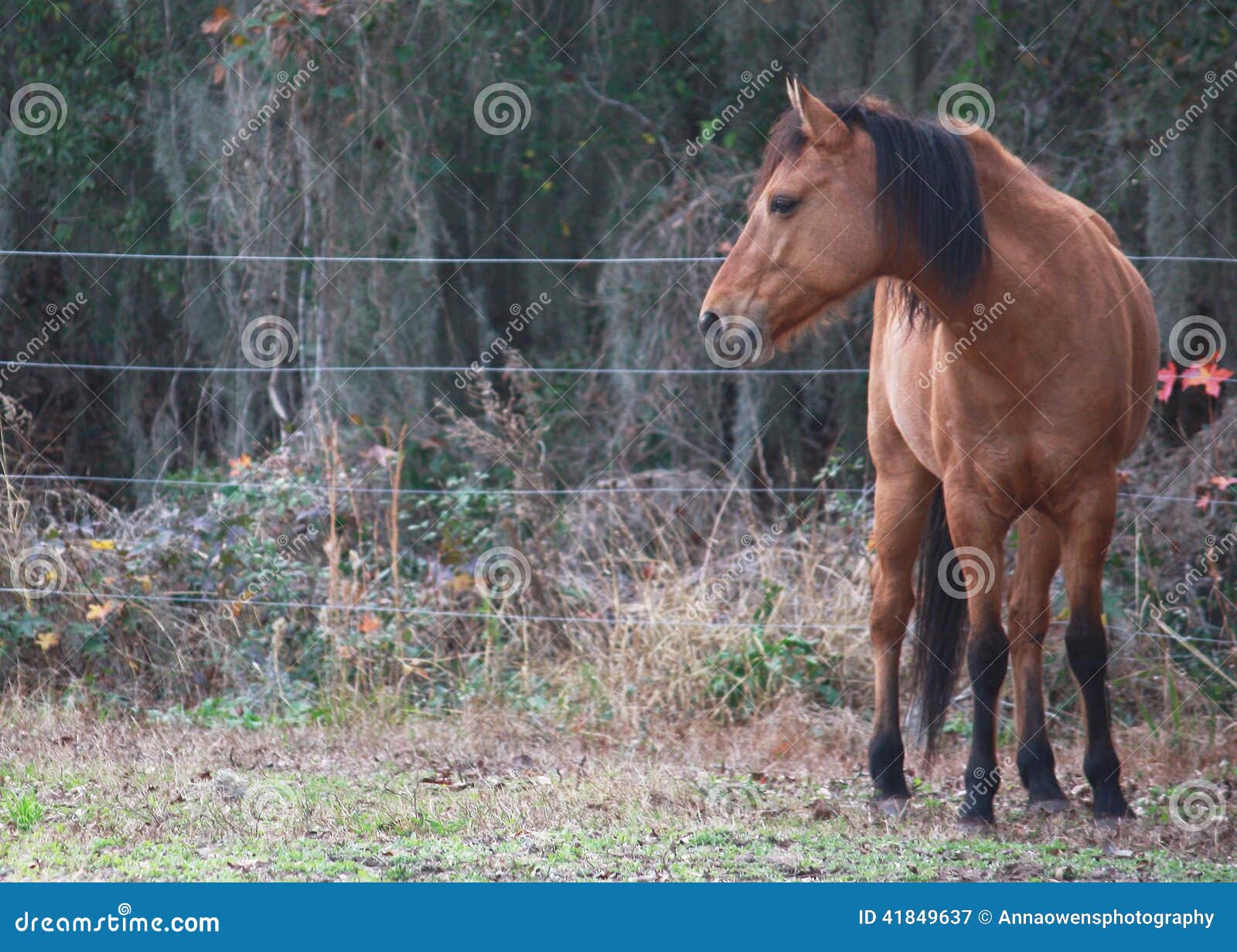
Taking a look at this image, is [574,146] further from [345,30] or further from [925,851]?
[925,851]

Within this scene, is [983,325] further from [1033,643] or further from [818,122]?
[1033,643]

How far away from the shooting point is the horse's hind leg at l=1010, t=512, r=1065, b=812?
13.7 feet

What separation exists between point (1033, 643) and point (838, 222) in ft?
5.13

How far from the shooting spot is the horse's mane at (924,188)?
3713 millimetres

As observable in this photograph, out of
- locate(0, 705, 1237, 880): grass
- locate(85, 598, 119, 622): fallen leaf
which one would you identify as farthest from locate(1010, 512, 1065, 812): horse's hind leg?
locate(85, 598, 119, 622): fallen leaf

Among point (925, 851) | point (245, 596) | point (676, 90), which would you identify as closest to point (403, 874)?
point (925, 851)

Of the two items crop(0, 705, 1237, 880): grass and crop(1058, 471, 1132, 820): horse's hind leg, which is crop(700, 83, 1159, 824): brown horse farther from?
crop(0, 705, 1237, 880): grass

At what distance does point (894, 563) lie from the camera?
4.57 m

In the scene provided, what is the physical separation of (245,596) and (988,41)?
15.2 ft

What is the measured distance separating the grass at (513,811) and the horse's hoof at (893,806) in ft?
0.14

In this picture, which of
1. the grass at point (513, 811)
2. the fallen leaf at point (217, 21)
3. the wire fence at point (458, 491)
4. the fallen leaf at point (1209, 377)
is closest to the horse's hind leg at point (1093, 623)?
the grass at point (513, 811)

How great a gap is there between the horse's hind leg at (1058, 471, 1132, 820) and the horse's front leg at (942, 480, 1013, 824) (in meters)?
0.19

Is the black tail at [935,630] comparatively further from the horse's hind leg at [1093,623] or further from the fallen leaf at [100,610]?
the fallen leaf at [100,610]

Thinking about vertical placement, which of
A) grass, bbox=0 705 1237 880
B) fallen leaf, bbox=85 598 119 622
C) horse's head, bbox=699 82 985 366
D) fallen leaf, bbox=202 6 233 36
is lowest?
grass, bbox=0 705 1237 880
